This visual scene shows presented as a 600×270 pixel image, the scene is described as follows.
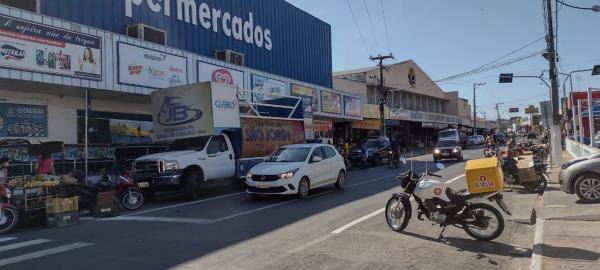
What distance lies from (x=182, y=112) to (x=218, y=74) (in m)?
6.57

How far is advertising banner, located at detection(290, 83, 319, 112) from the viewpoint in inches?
1165

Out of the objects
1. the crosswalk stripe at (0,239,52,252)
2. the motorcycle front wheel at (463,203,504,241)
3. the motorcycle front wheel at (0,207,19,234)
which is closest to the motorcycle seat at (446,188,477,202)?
the motorcycle front wheel at (463,203,504,241)

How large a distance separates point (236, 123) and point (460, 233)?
9.84m

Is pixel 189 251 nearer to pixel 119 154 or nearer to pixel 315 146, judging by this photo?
pixel 315 146

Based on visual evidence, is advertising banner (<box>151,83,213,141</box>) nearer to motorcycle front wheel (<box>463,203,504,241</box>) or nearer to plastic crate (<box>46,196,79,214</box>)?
plastic crate (<box>46,196,79,214</box>)

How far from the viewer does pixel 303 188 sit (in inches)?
549

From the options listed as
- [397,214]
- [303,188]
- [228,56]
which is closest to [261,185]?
[303,188]

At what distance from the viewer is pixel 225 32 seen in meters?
26.2

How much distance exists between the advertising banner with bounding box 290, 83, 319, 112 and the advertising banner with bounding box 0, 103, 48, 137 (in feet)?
49.6

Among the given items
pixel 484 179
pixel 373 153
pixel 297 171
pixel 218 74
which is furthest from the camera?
pixel 373 153

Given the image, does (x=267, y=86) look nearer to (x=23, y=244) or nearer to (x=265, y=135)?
(x=265, y=135)

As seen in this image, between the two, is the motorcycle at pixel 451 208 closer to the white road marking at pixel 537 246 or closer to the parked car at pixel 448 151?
the white road marking at pixel 537 246

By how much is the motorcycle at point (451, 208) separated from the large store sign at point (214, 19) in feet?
51.2

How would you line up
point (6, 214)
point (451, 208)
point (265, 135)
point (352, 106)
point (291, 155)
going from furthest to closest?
point (352, 106) → point (265, 135) → point (291, 155) → point (6, 214) → point (451, 208)
